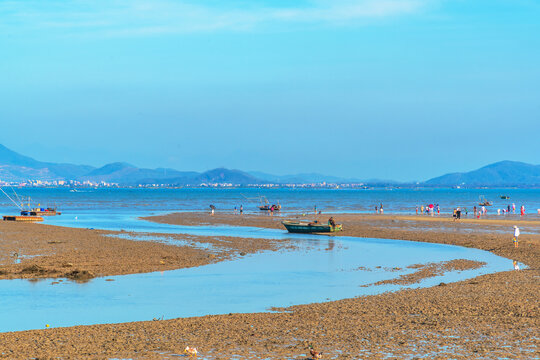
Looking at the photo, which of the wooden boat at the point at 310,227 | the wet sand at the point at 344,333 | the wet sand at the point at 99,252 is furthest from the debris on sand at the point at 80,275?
the wooden boat at the point at 310,227

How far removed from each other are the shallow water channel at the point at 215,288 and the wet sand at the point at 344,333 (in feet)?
6.18

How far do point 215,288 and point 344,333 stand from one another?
928 cm

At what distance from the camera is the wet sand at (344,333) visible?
14.0m

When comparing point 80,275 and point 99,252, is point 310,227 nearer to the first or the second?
point 99,252

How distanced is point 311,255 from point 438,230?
22.6m

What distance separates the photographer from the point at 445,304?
1944cm

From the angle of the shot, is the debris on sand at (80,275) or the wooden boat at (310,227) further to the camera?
the wooden boat at (310,227)

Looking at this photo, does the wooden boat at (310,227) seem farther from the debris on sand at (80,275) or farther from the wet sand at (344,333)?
the wet sand at (344,333)

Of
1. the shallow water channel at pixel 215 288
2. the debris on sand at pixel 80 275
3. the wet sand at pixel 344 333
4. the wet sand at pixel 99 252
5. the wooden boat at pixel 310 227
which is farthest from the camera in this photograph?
the wooden boat at pixel 310 227

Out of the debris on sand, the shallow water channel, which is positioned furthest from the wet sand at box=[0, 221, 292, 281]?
the shallow water channel

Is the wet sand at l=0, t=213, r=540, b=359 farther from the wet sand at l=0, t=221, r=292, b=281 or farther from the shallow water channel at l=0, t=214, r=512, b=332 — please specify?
the wet sand at l=0, t=221, r=292, b=281

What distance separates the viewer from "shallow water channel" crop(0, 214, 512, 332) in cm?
1942

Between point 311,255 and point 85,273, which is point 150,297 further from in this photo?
point 311,255

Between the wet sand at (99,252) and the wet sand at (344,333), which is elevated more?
the wet sand at (99,252)
